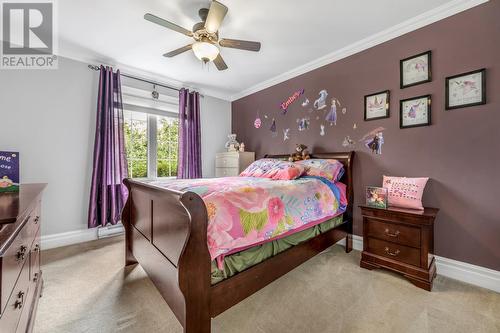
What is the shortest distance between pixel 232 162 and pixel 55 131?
8.25 feet

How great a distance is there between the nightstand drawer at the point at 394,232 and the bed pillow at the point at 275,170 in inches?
35.4

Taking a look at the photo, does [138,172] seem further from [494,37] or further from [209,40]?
[494,37]

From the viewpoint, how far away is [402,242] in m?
1.96

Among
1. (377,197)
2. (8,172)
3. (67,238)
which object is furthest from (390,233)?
(67,238)

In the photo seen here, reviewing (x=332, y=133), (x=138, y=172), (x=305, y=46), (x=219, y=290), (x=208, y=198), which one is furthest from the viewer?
(x=138, y=172)

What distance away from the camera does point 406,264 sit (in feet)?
6.30

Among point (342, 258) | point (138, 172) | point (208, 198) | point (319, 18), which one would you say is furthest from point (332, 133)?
point (138, 172)

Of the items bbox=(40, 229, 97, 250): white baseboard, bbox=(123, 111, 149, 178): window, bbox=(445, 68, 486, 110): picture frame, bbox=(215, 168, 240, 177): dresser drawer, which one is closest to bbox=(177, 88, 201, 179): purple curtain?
bbox=(215, 168, 240, 177): dresser drawer

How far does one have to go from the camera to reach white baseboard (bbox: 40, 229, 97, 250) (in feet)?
8.58

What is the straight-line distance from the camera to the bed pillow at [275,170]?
254 cm

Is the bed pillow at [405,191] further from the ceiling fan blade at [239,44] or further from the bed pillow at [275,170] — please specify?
the ceiling fan blade at [239,44]

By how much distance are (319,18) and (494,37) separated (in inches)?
58.9

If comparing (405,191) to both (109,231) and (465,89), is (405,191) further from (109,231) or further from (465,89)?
(109,231)

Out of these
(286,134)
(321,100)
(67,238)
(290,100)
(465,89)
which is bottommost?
(67,238)
